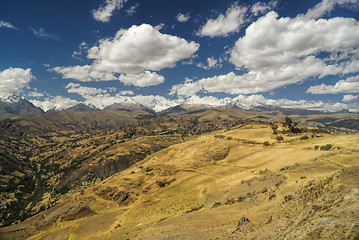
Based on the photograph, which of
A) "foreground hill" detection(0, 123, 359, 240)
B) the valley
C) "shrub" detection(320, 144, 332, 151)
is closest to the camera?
"foreground hill" detection(0, 123, 359, 240)

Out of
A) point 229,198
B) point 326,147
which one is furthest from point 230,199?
point 326,147

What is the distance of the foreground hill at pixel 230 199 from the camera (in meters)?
18.2

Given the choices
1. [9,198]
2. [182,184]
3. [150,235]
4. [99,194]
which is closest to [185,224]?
[150,235]

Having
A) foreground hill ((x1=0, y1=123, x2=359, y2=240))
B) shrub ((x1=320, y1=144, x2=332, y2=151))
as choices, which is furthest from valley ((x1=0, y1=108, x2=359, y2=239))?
shrub ((x1=320, y1=144, x2=332, y2=151))

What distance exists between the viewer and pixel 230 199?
37.0 meters

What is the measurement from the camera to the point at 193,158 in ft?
272

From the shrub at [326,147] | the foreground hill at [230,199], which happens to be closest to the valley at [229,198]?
the foreground hill at [230,199]

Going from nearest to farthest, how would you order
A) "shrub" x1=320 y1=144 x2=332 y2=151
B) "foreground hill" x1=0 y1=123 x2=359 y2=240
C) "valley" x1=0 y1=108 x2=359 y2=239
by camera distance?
"foreground hill" x1=0 y1=123 x2=359 y2=240
"valley" x1=0 y1=108 x2=359 y2=239
"shrub" x1=320 y1=144 x2=332 y2=151

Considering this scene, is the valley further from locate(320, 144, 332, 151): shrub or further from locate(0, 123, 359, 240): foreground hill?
locate(320, 144, 332, 151): shrub

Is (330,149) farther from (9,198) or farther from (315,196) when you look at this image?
(9,198)

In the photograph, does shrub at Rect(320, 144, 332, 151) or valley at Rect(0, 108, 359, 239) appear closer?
valley at Rect(0, 108, 359, 239)

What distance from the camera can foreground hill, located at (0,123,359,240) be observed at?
1816cm

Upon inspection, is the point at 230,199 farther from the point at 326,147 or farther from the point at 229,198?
the point at 326,147

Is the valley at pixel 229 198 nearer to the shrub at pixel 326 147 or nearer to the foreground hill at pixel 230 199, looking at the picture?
the foreground hill at pixel 230 199
